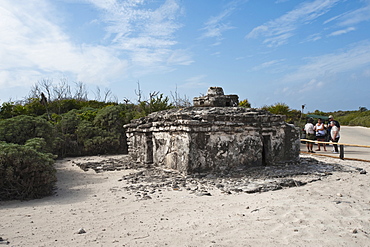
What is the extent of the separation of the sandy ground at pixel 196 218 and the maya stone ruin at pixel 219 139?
63.2 inches

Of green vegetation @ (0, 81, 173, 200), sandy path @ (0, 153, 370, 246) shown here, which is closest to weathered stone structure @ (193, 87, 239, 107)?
sandy path @ (0, 153, 370, 246)

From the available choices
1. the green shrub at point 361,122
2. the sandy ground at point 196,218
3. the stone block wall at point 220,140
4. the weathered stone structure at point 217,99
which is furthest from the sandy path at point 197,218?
the green shrub at point 361,122

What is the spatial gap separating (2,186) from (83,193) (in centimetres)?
140

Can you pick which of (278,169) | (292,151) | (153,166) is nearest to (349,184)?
(278,169)

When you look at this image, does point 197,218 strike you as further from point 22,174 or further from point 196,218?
point 22,174

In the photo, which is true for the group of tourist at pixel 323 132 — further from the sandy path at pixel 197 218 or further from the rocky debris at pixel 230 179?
the sandy path at pixel 197 218

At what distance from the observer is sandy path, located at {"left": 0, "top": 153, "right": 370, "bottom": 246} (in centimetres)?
321

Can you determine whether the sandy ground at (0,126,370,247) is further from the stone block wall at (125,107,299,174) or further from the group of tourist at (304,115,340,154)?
the group of tourist at (304,115,340,154)

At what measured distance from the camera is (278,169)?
716 cm

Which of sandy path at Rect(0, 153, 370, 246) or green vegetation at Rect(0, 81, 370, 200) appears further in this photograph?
green vegetation at Rect(0, 81, 370, 200)

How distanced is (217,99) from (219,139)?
198 cm

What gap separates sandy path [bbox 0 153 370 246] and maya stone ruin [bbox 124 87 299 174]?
5.35ft

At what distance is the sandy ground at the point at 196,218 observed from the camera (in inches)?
127

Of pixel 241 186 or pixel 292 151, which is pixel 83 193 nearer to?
pixel 241 186
